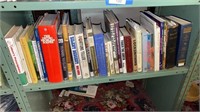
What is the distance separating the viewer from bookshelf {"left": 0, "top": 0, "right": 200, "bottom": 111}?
580mm

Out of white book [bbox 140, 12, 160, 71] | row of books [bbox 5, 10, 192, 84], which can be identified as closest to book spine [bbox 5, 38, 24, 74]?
row of books [bbox 5, 10, 192, 84]

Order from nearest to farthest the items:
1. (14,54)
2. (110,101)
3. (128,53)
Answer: (14,54)
(128,53)
(110,101)

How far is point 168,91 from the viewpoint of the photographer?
104 cm

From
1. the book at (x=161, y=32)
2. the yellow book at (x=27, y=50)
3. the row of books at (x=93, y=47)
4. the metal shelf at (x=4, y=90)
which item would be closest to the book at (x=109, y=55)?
the row of books at (x=93, y=47)

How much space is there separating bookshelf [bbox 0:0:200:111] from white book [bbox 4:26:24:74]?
16 mm

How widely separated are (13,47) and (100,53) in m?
0.35

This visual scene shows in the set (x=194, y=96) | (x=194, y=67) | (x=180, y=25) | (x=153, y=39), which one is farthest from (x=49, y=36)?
(x=194, y=96)

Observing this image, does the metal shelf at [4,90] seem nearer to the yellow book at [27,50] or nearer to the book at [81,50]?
the yellow book at [27,50]

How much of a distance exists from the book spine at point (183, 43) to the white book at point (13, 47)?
693 mm

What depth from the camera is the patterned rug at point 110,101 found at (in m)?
1.22

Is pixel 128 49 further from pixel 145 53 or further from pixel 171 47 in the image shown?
pixel 171 47

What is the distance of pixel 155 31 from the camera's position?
0.73 m

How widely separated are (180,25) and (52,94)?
1021mm

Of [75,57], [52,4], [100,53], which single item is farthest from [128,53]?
[52,4]
